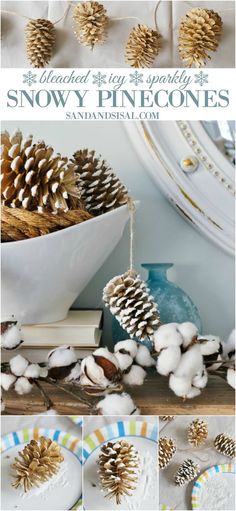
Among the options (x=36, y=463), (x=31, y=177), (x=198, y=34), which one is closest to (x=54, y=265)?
(x=31, y=177)

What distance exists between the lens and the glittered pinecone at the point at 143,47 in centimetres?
74

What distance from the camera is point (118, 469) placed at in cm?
64

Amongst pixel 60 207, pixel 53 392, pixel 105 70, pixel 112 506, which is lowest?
pixel 112 506

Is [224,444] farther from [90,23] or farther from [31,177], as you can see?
[90,23]

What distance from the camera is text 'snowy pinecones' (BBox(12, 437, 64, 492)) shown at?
0.63 m

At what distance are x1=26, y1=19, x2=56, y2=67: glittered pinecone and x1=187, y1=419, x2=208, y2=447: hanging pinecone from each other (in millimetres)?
435

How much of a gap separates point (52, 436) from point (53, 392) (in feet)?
0.15

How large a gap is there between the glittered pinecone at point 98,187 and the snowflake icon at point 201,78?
0.46ft

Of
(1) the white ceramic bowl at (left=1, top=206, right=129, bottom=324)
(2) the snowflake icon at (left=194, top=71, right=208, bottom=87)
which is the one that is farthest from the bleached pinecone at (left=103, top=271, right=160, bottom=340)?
(2) the snowflake icon at (left=194, top=71, right=208, bottom=87)

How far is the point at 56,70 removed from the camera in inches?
28.9

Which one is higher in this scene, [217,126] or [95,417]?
[217,126]

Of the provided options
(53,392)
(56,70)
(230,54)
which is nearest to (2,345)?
(53,392)

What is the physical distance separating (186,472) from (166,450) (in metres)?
0.03

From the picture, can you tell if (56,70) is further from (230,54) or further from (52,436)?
(52,436)
